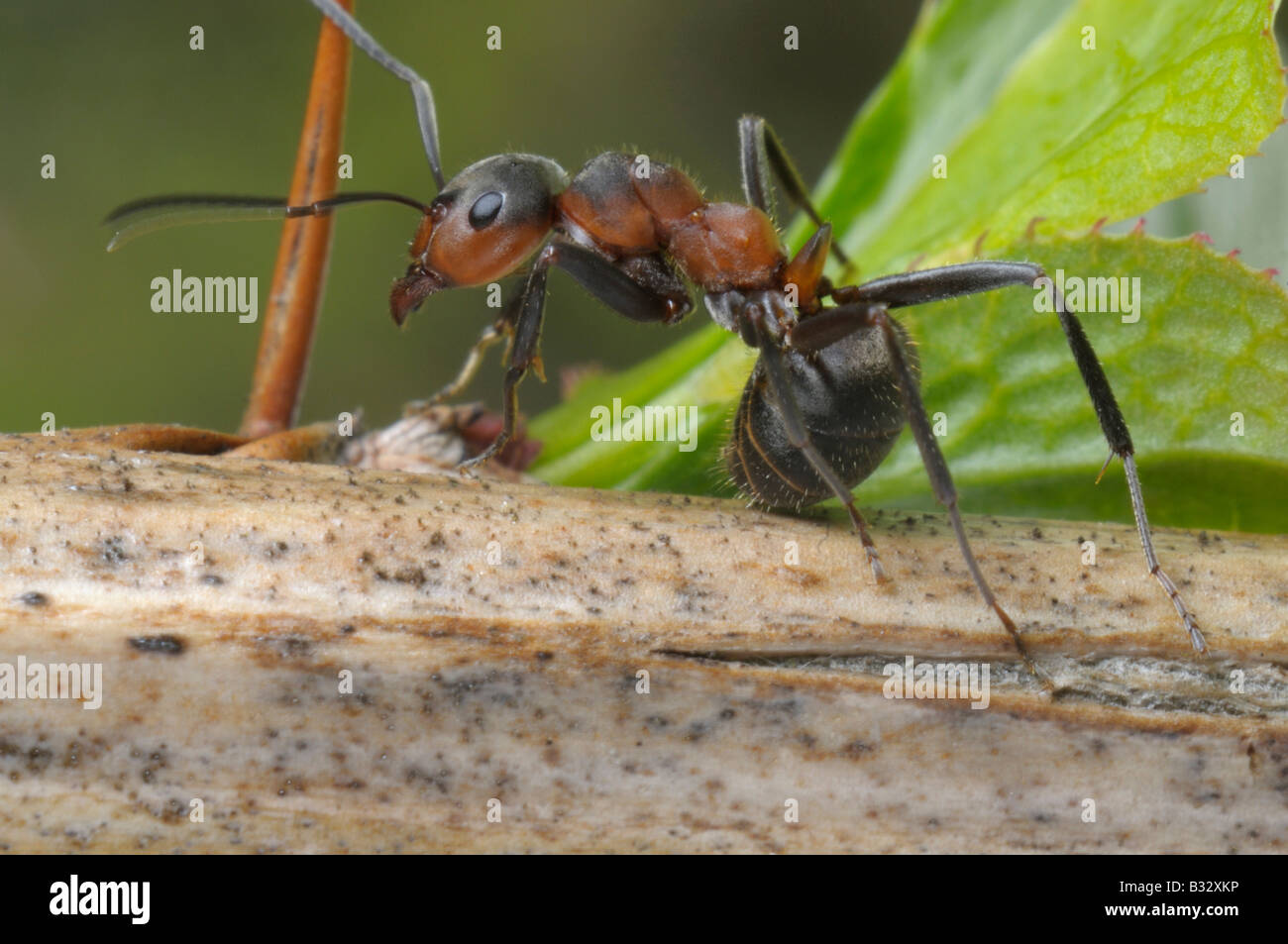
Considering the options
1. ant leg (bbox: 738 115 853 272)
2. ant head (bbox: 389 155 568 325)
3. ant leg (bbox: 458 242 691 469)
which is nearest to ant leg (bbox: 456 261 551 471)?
ant leg (bbox: 458 242 691 469)

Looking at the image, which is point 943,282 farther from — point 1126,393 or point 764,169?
point 764,169

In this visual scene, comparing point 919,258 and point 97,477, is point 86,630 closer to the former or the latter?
point 97,477

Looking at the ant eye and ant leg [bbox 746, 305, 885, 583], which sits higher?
the ant eye

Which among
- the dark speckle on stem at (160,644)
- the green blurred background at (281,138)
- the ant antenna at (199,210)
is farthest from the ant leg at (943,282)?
the green blurred background at (281,138)

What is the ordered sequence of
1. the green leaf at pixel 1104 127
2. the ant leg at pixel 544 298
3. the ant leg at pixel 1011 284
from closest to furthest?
the green leaf at pixel 1104 127 → the ant leg at pixel 1011 284 → the ant leg at pixel 544 298

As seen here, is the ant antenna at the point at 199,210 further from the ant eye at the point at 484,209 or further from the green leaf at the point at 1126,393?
the green leaf at the point at 1126,393

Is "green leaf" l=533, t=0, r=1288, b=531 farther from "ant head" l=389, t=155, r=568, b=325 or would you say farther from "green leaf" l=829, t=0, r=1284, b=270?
"ant head" l=389, t=155, r=568, b=325
